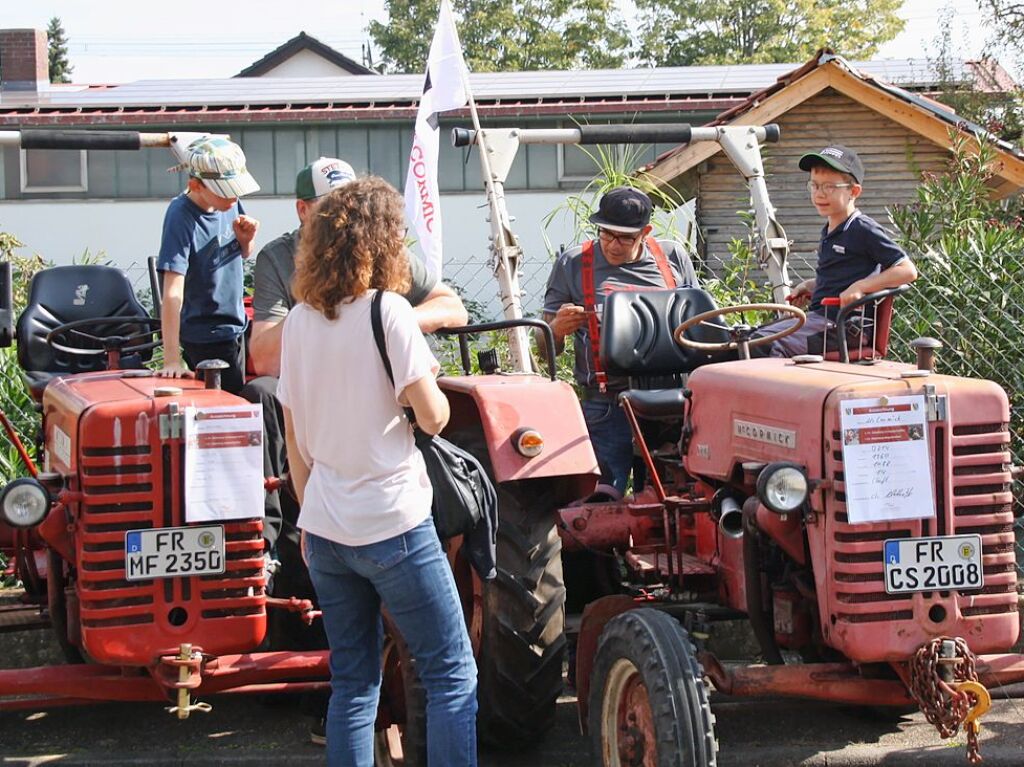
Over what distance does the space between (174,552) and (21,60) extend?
2736 cm

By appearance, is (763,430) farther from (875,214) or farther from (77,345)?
(875,214)

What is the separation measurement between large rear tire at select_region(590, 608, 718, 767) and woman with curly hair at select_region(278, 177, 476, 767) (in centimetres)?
51

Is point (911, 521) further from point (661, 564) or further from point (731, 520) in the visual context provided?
point (661, 564)

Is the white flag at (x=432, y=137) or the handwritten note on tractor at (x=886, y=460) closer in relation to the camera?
the handwritten note on tractor at (x=886, y=460)

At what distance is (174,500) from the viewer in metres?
4.41

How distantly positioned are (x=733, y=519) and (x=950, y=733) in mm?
868

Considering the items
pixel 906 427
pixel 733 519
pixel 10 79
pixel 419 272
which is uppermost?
pixel 10 79

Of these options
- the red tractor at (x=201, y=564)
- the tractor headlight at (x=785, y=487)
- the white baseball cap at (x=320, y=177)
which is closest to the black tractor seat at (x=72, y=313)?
the red tractor at (x=201, y=564)

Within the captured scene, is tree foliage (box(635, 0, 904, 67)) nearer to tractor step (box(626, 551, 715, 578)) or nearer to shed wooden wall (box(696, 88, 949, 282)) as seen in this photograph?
shed wooden wall (box(696, 88, 949, 282))

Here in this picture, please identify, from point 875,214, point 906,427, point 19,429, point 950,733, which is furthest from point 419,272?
point 875,214

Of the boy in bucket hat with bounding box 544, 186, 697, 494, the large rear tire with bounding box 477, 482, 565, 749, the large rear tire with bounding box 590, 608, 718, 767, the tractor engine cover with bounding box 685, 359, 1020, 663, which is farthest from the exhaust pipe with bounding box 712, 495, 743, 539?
the boy in bucket hat with bounding box 544, 186, 697, 494

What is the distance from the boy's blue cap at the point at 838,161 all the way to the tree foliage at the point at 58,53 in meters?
56.0

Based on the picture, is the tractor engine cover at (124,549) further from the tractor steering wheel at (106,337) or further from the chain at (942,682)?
the chain at (942,682)

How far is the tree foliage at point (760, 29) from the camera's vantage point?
44.4m
